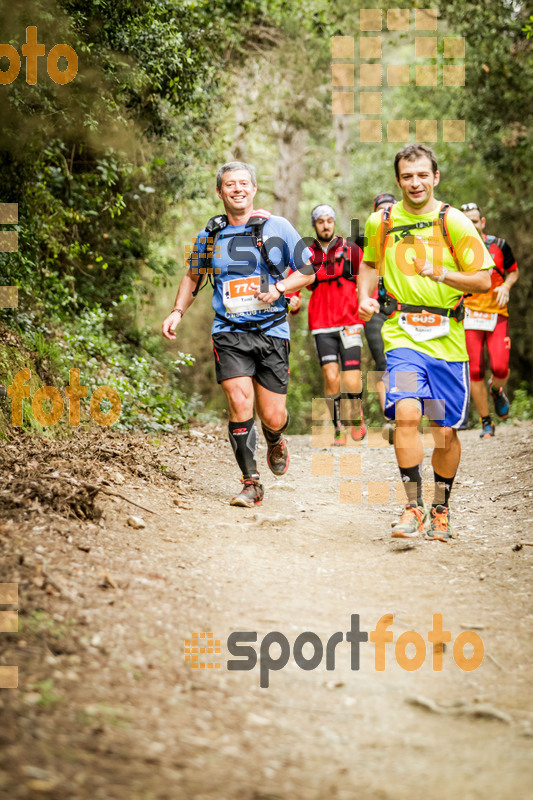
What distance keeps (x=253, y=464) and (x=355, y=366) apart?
381 centimetres

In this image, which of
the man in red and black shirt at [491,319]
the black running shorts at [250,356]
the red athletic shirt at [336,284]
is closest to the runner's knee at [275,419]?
the black running shorts at [250,356]

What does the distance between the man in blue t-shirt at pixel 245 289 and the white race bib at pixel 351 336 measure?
3474mm

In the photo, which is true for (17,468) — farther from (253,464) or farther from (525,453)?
(525,453)

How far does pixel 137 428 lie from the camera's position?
811 cm

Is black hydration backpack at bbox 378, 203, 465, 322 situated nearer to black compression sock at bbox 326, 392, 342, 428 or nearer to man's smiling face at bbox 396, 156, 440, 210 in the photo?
man's smiling face at bbox 396, 156, 440, 210

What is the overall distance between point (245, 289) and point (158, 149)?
225 inches

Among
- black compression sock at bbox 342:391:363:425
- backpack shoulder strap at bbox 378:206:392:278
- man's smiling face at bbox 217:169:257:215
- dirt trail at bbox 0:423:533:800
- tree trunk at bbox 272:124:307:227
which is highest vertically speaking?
tree trunk at bbox 272:124:307:227

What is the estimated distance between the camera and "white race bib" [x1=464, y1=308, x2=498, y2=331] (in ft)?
31.9

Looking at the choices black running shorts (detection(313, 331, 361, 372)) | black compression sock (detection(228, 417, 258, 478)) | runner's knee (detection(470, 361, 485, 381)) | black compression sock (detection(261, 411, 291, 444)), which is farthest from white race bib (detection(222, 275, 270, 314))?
runner's knee (detection(470, 361, 485, 381))

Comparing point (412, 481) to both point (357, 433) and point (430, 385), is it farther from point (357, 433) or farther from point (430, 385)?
point (357, 433)

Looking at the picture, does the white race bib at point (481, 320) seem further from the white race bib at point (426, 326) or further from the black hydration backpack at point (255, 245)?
the white race bib at point (426, 326)

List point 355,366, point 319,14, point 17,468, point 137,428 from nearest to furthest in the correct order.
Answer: point 17,468 < point 137,428 < point 355,366 < point 319,14

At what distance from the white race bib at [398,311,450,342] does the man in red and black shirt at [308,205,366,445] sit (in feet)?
13.6

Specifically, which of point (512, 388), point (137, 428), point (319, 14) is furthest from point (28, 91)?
point (512, 388)
